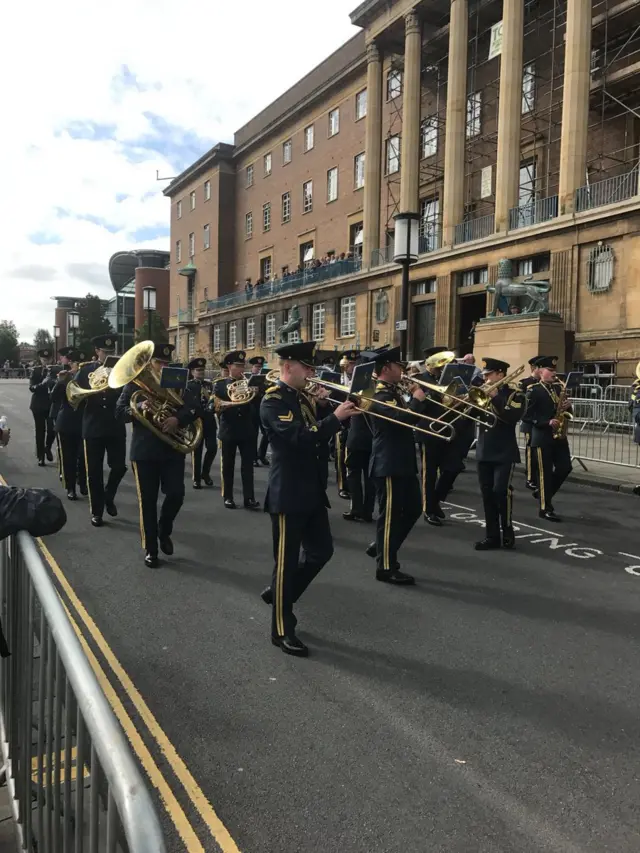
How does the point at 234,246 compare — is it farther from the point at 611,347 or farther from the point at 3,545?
the point at 3,545

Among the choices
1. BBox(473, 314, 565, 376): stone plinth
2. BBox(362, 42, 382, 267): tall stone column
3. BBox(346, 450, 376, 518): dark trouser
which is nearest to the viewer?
BBox(346, 450, 376, 518): dark trouser

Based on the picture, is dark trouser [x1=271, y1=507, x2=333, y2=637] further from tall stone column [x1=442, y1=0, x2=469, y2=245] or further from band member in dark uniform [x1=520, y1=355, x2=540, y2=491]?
tall stone column [x1=442, y1=0, x2=469, y2=245]

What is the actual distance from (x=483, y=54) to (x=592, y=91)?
7.99m

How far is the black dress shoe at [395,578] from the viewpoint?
232 inches

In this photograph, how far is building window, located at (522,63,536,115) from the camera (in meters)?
29.2

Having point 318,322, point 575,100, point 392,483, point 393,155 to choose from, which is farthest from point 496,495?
point 318,322

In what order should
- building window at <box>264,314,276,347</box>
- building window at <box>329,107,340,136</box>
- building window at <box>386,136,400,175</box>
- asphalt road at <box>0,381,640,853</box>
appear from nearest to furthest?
1. asphalt road at <box>0,381,640,853</box>
2. building window at <box>386,136,400,175</box>
3. building window at <box>329,107,340,136</box>
4. building window at <box>264,314,276,347</box>

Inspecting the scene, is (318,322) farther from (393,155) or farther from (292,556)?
(292,556)

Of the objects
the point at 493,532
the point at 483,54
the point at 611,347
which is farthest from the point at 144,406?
the point at 483,54

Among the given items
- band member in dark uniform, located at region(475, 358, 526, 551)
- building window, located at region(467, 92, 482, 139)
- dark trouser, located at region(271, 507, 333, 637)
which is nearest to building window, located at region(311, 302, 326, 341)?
building window, located at region(467, 92, 482, 139)

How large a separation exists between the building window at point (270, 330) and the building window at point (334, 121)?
42.0ft

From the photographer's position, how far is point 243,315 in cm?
5106

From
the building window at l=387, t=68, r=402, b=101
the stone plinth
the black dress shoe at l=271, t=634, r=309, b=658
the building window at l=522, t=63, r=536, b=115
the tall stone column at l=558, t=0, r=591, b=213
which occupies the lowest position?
the black dress shoe at l=271, t=634, r=309, b=658

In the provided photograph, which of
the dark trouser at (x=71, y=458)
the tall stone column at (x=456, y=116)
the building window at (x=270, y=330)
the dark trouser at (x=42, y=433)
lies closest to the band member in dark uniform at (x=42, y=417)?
the dark trouser at (x=42, y=433)
